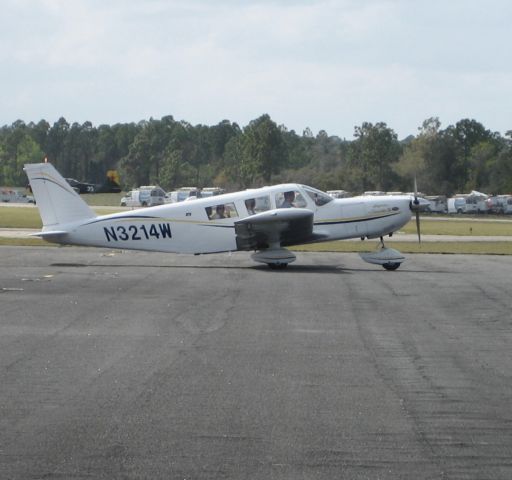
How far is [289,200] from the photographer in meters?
25.6

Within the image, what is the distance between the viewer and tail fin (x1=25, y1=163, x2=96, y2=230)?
1019 inches

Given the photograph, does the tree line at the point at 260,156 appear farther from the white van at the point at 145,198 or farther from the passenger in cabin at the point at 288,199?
the passenger in cabin at the point at 288,199

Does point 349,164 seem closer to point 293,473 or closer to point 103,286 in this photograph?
point 103,286

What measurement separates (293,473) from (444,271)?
62.0ft

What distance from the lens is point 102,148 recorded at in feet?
548

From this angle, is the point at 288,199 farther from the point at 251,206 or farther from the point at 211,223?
→ the point at 211,223

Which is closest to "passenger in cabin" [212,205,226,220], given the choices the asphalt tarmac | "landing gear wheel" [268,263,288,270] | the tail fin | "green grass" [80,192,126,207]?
"landing gear wheel" [268,263,288,270]

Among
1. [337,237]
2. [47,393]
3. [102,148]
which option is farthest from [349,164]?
[47,393]

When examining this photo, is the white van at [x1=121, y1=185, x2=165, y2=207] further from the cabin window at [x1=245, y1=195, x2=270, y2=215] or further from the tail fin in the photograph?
the cabin window at [x1=245, y1=195, x2=270, y2=215]

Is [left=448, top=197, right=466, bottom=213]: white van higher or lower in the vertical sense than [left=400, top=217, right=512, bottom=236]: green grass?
lower

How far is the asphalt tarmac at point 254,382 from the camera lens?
718 cm

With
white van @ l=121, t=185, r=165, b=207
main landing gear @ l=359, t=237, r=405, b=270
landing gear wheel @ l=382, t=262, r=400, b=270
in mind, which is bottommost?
white van @ l=121, t=185, r=165, b=207

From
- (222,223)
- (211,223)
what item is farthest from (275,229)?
(211,223)

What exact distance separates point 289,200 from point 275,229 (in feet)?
2.94
